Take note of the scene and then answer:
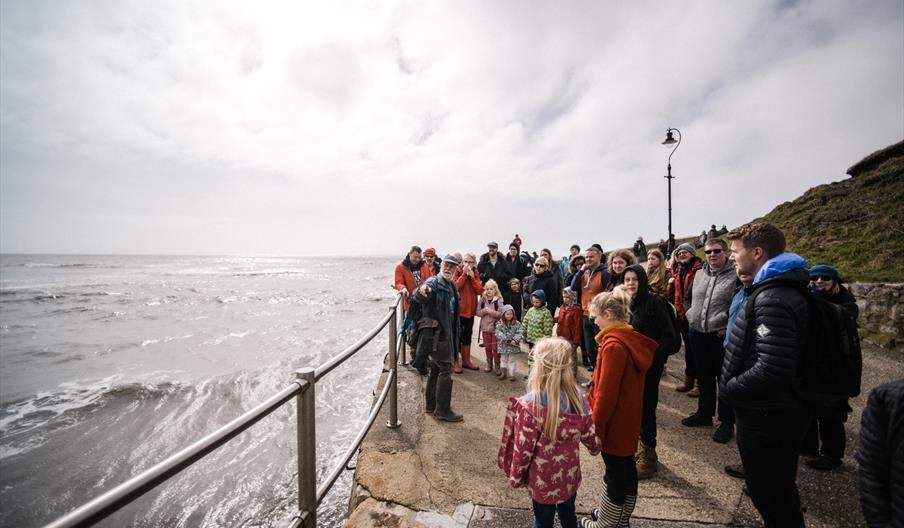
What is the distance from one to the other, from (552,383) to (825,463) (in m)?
2.91

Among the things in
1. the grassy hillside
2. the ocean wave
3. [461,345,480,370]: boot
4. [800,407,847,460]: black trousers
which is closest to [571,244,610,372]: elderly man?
[461,345,480,370]: boot

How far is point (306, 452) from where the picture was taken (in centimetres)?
198

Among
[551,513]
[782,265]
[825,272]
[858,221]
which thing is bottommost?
[551,513]

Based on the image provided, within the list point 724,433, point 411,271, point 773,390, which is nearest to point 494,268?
point 411,271

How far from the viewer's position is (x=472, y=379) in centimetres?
566

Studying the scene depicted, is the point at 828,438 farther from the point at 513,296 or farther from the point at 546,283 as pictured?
the point at 513,296

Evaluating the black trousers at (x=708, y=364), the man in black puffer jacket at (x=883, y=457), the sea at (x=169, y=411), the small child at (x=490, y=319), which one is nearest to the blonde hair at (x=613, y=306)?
the man in black puffer jacket at (x=883, y=457)

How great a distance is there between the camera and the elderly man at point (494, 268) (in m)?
7.80

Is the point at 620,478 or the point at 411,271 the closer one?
the point at 620,478

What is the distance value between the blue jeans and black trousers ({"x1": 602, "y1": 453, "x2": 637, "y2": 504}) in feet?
1.09

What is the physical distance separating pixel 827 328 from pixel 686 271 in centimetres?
313

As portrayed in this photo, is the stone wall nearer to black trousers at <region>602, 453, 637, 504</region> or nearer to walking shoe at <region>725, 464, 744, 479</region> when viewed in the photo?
walking shoe at <region>725, 464, 744, 479</region>

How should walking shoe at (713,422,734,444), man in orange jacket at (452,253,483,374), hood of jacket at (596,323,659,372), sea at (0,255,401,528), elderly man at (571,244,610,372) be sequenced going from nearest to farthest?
hood of jacket at (596,323,659,372), walking shoe at (713,422,734,444), sea at (0,255,401,528), elderly man at (571,244,610,372), man in orange jacket at (452,253,483,374)

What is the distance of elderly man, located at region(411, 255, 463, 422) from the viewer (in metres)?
4.22
